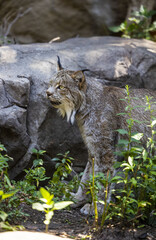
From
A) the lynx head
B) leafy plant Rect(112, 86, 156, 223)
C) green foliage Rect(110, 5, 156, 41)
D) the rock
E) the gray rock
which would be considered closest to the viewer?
the rock

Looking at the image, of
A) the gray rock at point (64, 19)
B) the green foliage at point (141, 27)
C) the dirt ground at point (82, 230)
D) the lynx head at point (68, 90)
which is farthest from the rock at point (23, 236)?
the gray rock at point (64, 19)

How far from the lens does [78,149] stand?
604cm

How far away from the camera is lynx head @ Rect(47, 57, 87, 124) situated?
16.1ft

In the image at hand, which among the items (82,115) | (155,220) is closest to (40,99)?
(82,115)

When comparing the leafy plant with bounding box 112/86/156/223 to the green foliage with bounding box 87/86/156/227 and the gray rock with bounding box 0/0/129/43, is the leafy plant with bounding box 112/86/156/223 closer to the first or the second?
the green foliage with bounding box 87/86/156/227

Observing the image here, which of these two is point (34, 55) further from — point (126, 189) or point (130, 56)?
point (126, 189)

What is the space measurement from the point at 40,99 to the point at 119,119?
53.2 inches

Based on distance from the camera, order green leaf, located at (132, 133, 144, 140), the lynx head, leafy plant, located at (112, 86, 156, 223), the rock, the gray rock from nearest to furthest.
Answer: the rock < leafy plant, located at (112, 86, 156, 223) < green leaf, located at (132, 133, 144, 140) < the lynx head < the gray rock

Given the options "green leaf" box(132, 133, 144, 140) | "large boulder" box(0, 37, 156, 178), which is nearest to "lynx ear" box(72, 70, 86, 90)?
"large boulder" box(0, 37, 156, 178)

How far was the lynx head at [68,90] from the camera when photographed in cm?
490

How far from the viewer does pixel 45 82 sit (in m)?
5.82

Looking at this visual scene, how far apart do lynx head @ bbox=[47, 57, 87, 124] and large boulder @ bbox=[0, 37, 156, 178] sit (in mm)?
751

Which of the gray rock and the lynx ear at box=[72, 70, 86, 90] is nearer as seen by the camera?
the lynx ear at box=[72, 70, 86, 90]

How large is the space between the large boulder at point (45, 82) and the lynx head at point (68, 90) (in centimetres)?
75
